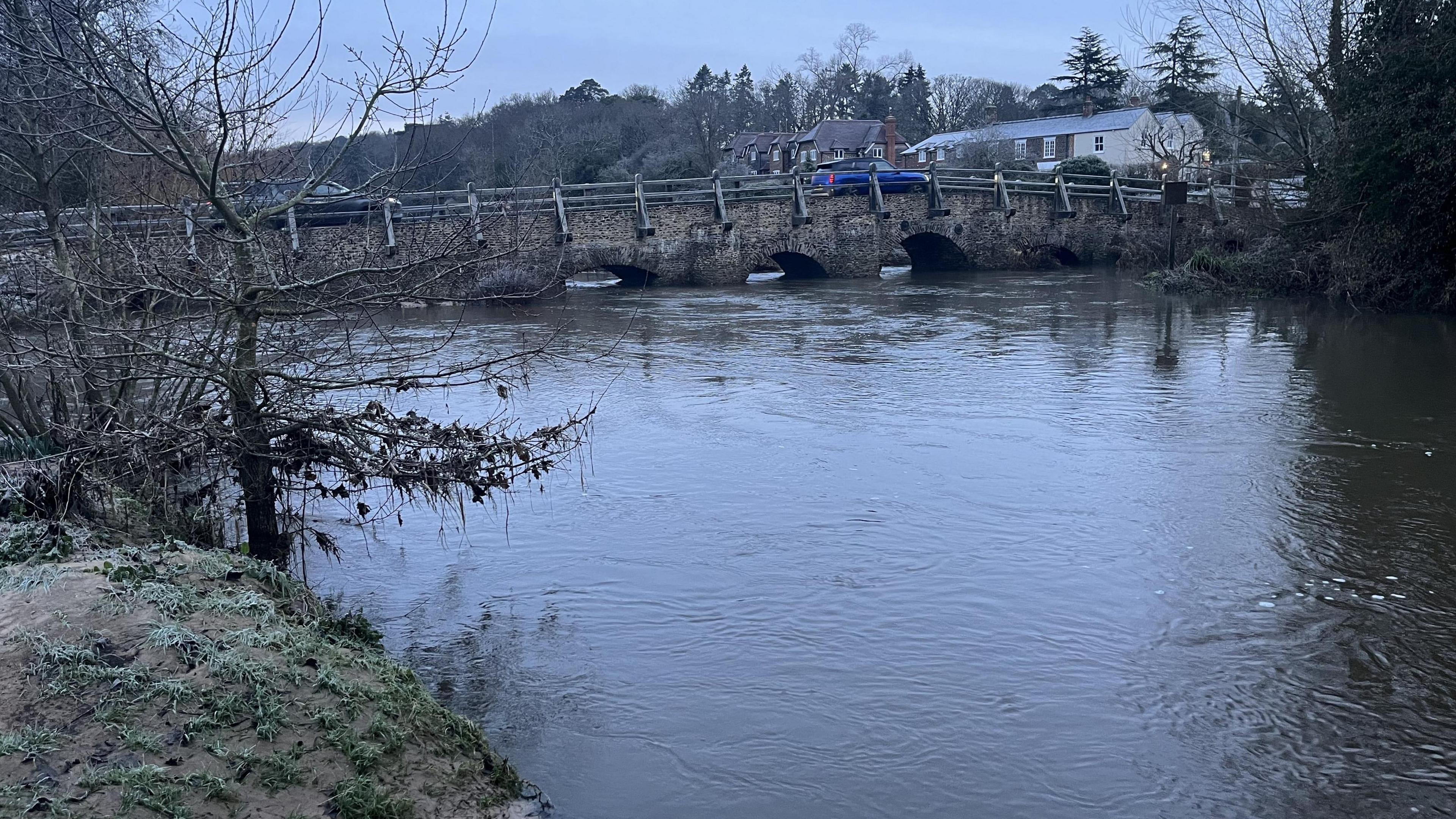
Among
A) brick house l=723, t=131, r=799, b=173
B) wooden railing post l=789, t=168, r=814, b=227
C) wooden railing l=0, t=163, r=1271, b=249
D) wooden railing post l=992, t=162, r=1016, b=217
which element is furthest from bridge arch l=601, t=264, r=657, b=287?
brick house l=723, t=131, r=799, b=173

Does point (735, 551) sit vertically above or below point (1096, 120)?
below

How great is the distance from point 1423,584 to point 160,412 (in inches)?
276

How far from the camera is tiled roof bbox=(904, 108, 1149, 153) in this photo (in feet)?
203

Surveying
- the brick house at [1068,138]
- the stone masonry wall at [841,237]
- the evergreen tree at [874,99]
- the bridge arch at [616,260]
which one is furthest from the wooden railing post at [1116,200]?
the evergreen tree at [874,99]

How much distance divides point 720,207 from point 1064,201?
1105cm

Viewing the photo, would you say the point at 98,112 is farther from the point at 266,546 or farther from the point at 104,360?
the point at 266,546

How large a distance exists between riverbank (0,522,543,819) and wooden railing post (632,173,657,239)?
77.5ft

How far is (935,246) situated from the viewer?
35.4 metres

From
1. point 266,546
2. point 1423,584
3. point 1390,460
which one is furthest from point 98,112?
point 1390,460

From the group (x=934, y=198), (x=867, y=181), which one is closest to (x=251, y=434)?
(x=867, y=181)

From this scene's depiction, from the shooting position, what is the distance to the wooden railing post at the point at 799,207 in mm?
30125

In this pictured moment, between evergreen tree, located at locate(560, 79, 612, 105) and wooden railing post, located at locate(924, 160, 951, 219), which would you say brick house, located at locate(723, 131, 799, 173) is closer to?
evergreen tree, located at locate(560, 79, 612, 105)

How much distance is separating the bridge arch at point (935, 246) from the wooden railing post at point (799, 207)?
303 centimetres

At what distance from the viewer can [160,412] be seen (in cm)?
660
